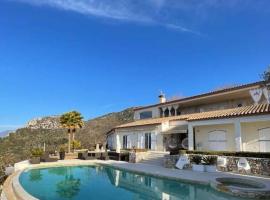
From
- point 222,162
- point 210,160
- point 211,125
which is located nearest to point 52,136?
point 211,125

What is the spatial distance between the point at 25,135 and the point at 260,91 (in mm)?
60437

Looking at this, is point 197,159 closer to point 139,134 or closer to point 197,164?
point 197,164

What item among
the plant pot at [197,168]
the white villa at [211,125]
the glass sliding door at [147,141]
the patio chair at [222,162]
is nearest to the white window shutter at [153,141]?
the white villa at [211,125]

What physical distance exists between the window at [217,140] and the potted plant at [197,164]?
499 cm

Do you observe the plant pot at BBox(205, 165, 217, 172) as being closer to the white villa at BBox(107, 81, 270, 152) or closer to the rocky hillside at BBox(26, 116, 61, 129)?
the white villa at BBox(107, 81, 270, 152)

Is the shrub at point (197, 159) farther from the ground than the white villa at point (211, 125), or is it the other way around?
the white villa at point (211, 125)

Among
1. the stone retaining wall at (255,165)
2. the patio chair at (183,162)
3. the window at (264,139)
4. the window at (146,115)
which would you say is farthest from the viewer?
the window at (146,115)

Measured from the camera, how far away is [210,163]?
25.8 metres

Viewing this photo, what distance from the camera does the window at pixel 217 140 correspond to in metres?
30.7

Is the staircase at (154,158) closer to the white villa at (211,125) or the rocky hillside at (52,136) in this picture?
the white villa at (211,125)

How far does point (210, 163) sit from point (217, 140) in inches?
237

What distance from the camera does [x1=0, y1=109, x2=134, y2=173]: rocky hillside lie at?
63312 millimetres

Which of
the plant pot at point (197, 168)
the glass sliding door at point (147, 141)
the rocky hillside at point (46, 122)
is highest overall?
the rocky hillside at point (46, 122)

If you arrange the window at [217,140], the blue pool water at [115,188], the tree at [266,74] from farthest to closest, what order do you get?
the window at [217,140], the blue pool water at [115,188], the tree at [266,74]
